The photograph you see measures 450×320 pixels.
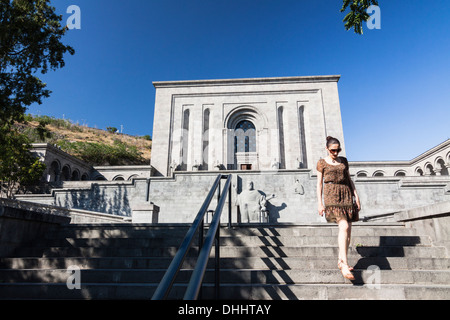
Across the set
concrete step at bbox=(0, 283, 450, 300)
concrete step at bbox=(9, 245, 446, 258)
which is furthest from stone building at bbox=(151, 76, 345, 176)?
concrete step at bbox=(0, 283, 450, 300)

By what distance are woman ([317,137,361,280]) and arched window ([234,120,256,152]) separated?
2103cm

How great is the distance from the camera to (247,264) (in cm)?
346

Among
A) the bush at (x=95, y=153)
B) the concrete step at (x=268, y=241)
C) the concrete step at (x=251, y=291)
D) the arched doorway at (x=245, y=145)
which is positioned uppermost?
the bush at (x=95, y=153)

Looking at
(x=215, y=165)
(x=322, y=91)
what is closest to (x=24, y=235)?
(x=215, y=165)

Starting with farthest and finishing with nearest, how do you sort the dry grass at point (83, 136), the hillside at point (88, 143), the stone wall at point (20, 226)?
the dry grass at point (83, 136), the hillside at point (88, 143), the stone wall at point (20, 226)

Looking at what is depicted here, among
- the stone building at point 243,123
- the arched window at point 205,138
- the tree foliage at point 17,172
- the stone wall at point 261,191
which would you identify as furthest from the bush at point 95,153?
the stone wall at point 261,191

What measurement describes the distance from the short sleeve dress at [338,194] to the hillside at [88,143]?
22.9 metres

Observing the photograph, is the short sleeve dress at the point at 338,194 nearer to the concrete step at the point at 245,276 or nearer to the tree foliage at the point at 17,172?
the concrete step at the point at 245,276

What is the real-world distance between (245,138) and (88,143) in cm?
2369

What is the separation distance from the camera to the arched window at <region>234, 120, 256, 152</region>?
24453mm

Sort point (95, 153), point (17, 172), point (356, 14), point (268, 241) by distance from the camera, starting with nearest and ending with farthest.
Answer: point (268, 241), point (356, 14), point (17, 172), point (95, 153)

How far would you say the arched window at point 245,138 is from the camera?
24.5 meters

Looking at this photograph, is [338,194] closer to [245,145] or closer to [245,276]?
[245,276]

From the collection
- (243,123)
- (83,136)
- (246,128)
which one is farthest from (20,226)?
(83,136)
